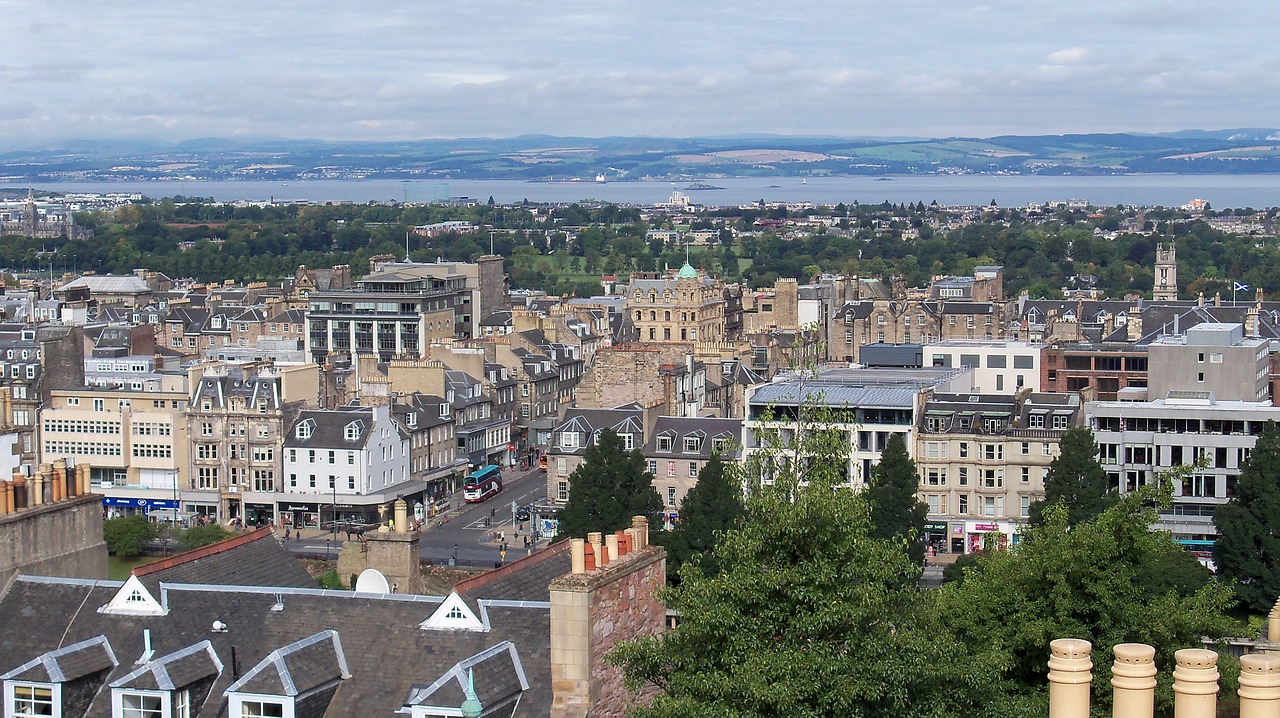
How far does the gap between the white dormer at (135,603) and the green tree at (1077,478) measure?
41470mm

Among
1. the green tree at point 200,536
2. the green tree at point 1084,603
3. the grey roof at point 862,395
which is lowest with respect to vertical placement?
the green tree at point 200,536

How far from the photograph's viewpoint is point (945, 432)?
237ft

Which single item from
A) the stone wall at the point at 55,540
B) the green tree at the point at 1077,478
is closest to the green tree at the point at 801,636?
the stone wall at the point at 55,540

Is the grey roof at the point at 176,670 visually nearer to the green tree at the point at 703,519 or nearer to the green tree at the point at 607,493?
the green tree at the point at 703,519

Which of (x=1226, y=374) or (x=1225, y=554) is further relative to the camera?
(x=1226, y=374)

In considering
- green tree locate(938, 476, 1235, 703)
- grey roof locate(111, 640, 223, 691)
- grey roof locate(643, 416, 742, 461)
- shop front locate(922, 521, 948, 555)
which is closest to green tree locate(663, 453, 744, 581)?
shop front locate(922, 521, 948, 555)

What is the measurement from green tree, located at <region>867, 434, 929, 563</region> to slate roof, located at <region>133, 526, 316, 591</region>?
34.1 meters

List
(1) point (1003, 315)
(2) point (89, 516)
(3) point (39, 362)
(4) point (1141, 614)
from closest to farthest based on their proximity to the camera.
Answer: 1. (2) point (89, 516)
2. (4) point (1141, 614)
3. (3) point (39, 362)
4. (1) point (1003, 315)

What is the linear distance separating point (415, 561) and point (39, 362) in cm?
6941

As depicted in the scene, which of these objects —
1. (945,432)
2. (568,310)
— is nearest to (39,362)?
(568,310)

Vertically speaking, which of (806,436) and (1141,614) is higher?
(806,436)

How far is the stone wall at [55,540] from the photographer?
2708 centimetres

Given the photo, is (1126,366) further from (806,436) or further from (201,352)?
(806,436)

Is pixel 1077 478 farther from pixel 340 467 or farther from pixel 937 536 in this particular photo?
pixel 340 467
